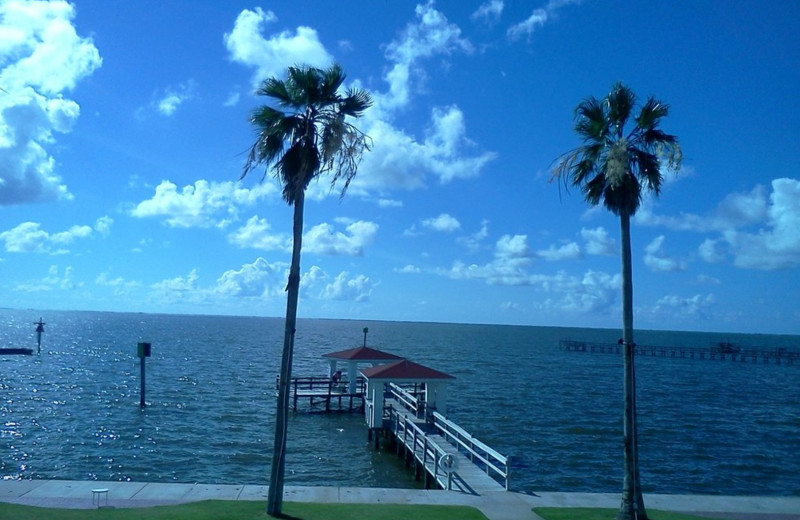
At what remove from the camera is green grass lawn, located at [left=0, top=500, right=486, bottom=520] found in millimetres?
13430

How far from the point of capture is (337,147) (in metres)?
14.5

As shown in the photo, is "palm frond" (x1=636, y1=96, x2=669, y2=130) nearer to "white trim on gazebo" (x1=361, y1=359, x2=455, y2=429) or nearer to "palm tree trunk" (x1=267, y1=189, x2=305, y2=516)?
"palm tree trunk" (x1=267, y1=189, x2=305, y2=516)

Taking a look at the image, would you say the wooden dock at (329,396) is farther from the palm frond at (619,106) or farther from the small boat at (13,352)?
the small boat at (13,352)

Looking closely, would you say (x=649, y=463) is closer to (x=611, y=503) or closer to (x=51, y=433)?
(x=611, y=503)

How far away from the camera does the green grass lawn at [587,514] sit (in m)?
14.8

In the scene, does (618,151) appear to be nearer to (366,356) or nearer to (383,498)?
(383,498)

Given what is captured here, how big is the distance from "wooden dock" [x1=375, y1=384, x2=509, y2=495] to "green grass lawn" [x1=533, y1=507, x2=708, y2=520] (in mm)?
2545

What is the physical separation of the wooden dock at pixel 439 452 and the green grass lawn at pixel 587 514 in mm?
2545

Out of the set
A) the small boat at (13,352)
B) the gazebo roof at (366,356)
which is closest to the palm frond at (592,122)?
the gazebo roof at (366,356)

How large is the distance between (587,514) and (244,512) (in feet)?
23.7

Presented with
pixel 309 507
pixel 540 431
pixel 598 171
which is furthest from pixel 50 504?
pixel 540 431

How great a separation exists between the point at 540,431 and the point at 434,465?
17424 mm

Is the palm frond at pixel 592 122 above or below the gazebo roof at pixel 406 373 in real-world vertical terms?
above

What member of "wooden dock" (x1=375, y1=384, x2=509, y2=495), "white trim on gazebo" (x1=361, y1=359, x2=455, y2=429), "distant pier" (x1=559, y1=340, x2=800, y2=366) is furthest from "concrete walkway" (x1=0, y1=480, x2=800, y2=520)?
"distant pier" (x1=559, y1=340, x2=800, y2=366)
